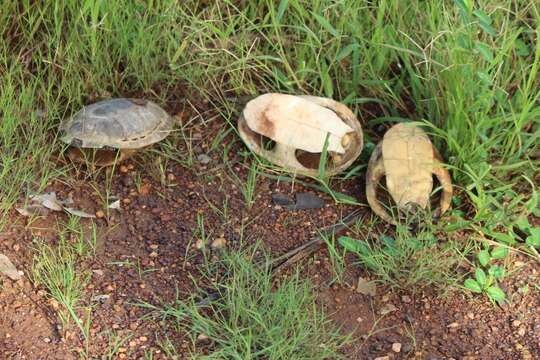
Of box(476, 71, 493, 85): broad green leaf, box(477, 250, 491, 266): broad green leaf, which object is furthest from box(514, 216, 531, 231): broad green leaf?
box(476, 71, 493, 85): broad green leaf

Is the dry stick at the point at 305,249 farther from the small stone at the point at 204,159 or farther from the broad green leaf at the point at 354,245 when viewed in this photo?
the small stone at the point at 204,159

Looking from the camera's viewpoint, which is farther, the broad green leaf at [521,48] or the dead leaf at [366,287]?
the broad green leaf at [521,48]

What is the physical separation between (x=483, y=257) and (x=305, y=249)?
46 centimetres

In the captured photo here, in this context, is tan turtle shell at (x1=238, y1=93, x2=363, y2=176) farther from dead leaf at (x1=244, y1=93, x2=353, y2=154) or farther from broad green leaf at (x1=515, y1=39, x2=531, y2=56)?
broad green leaf at (x1=515, y1=39, x2=531, y2=56)

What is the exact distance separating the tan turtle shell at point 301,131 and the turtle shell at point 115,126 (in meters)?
0.26

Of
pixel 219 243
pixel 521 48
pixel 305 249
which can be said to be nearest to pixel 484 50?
pixel 521 48

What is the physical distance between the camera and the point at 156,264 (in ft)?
7.62

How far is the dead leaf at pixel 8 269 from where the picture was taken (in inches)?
88.4

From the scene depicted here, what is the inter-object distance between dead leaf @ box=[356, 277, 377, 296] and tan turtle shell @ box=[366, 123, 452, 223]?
206mm

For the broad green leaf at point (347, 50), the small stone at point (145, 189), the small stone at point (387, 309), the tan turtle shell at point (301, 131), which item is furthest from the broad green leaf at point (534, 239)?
the small stone at point (145, 189)

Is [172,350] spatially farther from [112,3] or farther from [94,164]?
[112,3]

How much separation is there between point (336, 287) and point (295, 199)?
330 mm

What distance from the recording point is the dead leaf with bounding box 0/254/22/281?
2246mm

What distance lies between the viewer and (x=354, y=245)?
2363 mm
